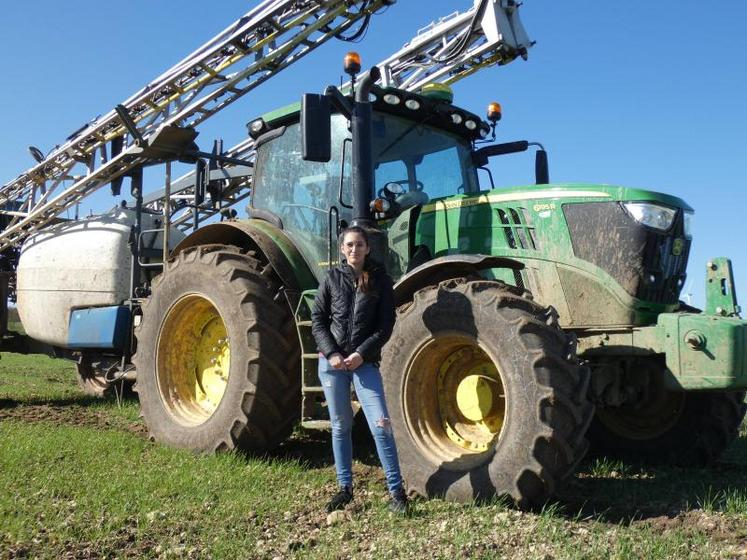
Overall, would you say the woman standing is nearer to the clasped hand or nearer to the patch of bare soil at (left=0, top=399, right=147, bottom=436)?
the clasped hand

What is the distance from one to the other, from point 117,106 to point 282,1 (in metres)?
3.00

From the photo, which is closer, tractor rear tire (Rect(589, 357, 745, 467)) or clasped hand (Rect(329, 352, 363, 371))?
clasped hand (Rect(329, 352, 363, 371))

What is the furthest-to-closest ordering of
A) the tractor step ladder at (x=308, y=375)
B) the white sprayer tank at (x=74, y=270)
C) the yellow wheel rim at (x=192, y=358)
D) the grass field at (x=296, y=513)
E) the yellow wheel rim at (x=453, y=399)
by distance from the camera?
the white sprayer tank at (x=74, y=270) < the yellow wheel rim at (x=192, y=358) < the tractor step ladder at (x=308, y=375) < the yellow wheel rim at (x=453, y=399) < the grass field at (x=296, y=513)

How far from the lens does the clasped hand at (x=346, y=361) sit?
4242 mm

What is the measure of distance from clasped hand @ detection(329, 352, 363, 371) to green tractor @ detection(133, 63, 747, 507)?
21.6 inches

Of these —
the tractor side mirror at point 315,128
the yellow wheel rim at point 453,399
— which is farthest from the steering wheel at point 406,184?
the yellow wheel rim at point 453,399

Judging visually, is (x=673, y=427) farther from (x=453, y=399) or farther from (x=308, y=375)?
(x=308, y=375)

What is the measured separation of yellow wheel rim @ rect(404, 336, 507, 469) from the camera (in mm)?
4625

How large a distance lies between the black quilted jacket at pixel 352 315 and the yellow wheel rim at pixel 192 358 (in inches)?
83.2

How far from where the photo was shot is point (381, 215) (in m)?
5.54

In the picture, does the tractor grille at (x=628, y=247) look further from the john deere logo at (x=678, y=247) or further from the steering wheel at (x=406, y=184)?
the steering wheel at (x=406, y=184)

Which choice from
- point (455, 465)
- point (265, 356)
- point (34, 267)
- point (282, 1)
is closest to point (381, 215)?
point (265, 356)

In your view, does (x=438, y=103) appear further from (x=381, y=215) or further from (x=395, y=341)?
(x=395, y=341)

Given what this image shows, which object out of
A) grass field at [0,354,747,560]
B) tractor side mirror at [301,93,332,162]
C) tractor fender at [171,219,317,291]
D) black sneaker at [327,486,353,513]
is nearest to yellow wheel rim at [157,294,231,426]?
grass field at [0,354,747,560]
